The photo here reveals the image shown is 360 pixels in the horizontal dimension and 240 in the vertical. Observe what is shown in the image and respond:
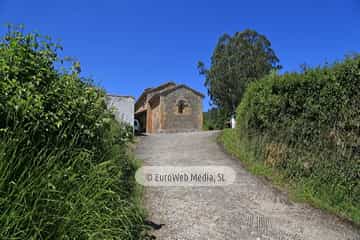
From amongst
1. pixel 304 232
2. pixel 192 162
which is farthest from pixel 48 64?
pixel 192 162

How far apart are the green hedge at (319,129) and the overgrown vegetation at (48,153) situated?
4.51 meters

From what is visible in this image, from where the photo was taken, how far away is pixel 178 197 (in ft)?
17.9

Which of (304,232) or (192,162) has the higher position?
(192,162)

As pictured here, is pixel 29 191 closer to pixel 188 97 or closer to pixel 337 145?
pixel 337 145

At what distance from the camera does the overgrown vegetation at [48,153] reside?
2209 millimetres

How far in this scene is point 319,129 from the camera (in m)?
5.76

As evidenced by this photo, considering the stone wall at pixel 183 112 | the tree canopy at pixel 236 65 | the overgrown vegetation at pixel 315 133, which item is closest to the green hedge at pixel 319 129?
the overgrown vegetation at pixel 315 133

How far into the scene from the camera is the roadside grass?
5022 mm

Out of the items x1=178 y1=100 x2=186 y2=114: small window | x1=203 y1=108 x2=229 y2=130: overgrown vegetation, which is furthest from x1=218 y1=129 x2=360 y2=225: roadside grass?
x1=203 y1=108 x2=229 y2=130: overgrown vegetation

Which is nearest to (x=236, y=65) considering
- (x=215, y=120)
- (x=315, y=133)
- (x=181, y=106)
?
(x=215, y=120)

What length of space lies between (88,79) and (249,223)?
3.56 metres

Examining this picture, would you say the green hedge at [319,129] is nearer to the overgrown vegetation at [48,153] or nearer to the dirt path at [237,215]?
the dirt path at [237,215]
